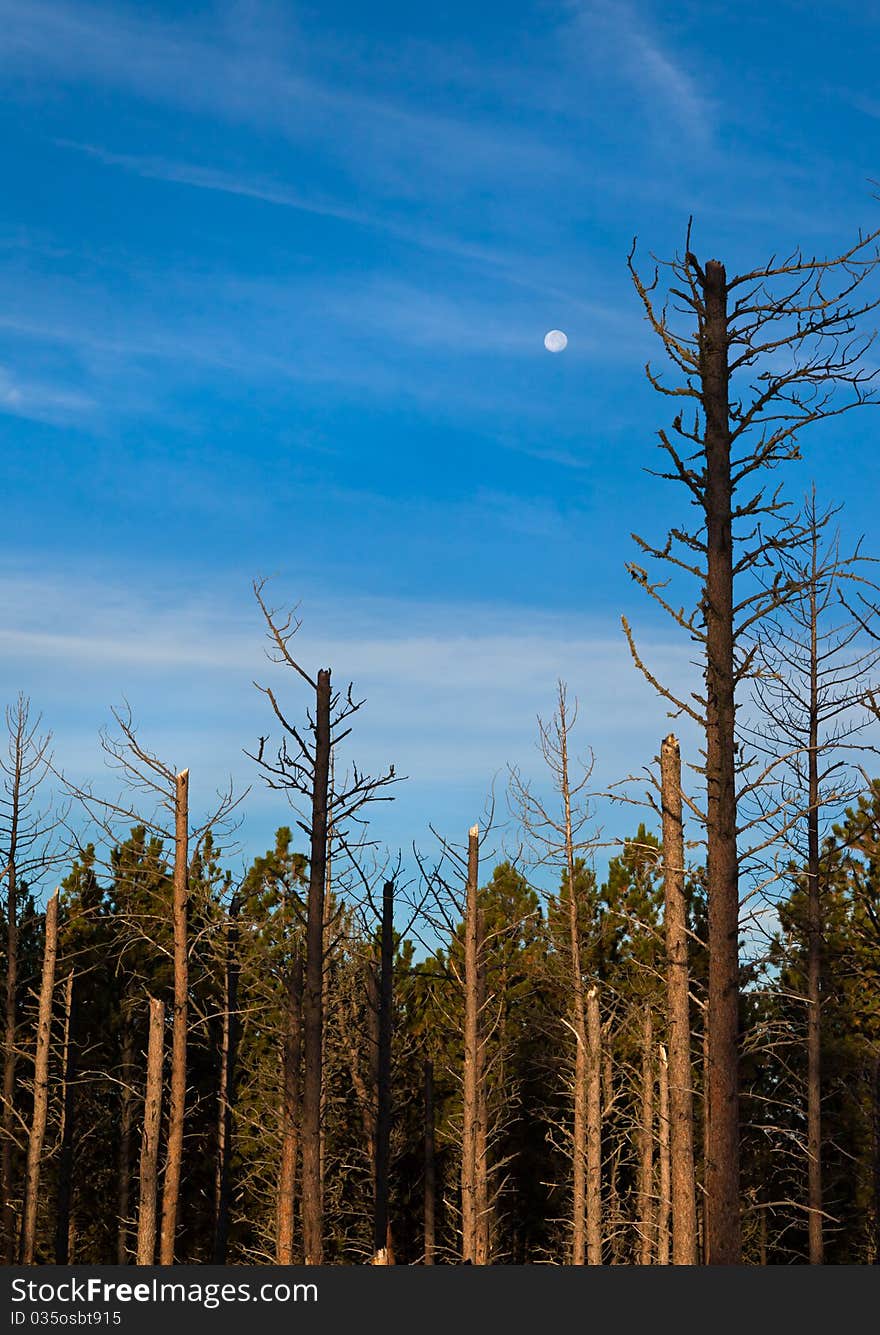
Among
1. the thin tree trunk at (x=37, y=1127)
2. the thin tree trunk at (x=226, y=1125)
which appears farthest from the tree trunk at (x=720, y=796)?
the thin tree trunk at (x=37, y=1127)

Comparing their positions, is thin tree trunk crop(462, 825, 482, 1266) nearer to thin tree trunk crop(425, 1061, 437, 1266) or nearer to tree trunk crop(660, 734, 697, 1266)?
tree trunk crop(660, 734, 697, 1266)

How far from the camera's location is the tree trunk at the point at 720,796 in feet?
33.4

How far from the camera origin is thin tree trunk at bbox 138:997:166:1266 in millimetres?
18641

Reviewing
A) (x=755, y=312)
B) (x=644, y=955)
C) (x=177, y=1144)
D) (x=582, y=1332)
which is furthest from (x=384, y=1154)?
(x=755, y=312)

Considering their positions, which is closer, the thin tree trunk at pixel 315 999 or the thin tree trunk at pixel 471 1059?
the thin tree trunk at pixel 315 999

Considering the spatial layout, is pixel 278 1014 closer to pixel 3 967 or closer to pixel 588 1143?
pixel 3 967

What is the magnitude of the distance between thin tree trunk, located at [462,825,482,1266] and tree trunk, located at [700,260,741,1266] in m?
9.79

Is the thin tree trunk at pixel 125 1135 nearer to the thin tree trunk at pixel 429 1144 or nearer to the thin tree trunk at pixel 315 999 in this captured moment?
the thin tree trunk at pixel 429 1144

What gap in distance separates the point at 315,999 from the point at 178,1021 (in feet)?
10.1

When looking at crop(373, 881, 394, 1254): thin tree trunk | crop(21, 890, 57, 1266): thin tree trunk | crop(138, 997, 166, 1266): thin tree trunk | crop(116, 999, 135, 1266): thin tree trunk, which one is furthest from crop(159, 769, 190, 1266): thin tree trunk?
crop(116, 999, 135, 1266): thin tree trunk

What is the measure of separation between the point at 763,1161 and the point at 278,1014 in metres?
12.3

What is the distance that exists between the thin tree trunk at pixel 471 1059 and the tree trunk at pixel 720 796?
32.1ft

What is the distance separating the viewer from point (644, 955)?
101 feet

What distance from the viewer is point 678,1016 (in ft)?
50.3
